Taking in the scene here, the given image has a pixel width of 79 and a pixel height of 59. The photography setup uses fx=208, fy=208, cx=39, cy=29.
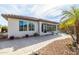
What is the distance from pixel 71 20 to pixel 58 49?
76 cm

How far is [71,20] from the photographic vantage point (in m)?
4.86

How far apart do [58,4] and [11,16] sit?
48.5 inches

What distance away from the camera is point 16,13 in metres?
5.08

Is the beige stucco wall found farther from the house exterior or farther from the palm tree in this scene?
the palm tree

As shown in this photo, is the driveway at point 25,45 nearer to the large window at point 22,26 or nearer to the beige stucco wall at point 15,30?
the beige stucco wall at point 15,30

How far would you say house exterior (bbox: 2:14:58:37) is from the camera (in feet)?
16.9

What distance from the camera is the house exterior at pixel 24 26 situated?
5.14 metres

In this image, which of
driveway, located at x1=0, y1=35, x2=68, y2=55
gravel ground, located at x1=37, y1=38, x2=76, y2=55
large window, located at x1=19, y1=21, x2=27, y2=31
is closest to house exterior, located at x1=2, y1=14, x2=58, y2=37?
large window, located at x1=19, y1=21, x2=27, y2=31

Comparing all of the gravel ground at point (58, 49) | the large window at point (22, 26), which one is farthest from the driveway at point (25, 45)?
the large window at point (22, 26)

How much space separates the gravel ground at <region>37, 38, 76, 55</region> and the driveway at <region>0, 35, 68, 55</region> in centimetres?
12
